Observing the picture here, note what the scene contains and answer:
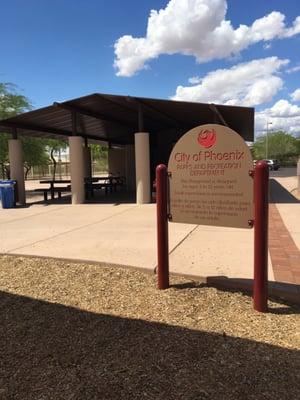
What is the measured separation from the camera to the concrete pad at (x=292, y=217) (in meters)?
7.89

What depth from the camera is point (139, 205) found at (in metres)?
14.1

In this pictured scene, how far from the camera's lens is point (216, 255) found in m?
6.22

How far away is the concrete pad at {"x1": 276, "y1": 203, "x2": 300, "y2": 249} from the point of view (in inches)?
311

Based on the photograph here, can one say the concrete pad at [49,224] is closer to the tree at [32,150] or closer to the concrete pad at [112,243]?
the concrete pad at [112,243]

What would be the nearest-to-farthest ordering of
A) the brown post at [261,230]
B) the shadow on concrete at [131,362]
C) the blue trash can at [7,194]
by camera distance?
the shadow on concrete at [131,362] < the brown post at [261,230] < the blue trash can at [7,194]

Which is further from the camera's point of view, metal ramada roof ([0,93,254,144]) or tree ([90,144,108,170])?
tree ([90,144,108,170])

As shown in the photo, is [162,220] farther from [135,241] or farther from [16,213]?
[16,213]

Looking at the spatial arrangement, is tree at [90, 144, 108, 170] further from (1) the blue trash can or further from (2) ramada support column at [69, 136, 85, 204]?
(1) the blue trash can

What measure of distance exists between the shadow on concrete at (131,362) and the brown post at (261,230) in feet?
2.32

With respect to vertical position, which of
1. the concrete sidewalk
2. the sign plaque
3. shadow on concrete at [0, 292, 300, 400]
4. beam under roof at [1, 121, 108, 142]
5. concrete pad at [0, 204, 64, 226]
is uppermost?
beam under roof at [1, 121, 108, 142]

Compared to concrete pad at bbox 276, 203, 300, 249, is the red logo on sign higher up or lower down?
higher up

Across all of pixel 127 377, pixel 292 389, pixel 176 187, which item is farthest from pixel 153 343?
pixel 176 187

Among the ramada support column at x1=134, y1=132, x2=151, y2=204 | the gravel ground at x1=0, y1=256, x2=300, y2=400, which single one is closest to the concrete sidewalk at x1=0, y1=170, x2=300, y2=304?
the gravel ground at x1=0, y1=256, x2=300, y2=400

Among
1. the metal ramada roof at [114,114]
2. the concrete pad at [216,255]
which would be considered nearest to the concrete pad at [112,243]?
the concrete pad at [216,255]
